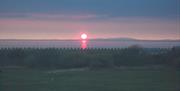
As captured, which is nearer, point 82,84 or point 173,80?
point 82,84

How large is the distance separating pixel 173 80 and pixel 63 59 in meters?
20.1

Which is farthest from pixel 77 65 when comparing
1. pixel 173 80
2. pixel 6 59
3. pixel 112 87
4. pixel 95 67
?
pixel 112 87

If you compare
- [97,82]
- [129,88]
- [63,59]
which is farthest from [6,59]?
[129,88]

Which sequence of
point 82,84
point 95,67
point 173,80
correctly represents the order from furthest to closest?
1. point 95,67
2. point 173,80
3. point 82,84

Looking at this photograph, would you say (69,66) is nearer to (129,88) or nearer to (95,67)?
(95,67)

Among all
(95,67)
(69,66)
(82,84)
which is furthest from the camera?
(69,66)

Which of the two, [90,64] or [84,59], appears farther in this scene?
[84,59]

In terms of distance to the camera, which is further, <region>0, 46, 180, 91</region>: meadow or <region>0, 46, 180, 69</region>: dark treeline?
<region>0, 46, 180, 69</region>: dark treeline

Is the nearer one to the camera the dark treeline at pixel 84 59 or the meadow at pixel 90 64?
the meadow at pixel 90 64

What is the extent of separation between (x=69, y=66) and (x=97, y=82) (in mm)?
18361

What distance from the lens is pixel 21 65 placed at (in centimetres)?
4706

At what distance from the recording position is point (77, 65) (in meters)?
45.4

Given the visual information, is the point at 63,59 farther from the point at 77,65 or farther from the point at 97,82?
the point at 97,82

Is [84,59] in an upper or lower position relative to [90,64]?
upper
